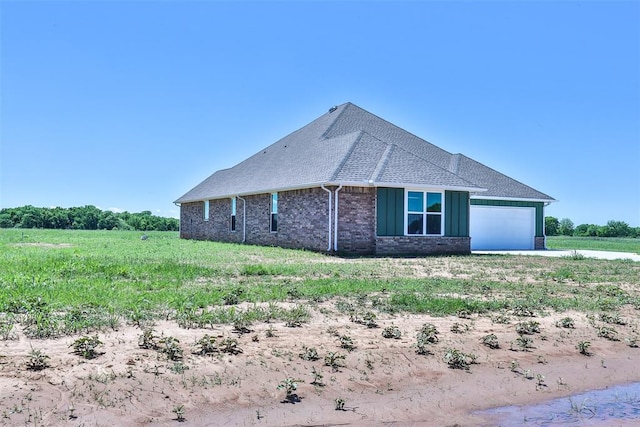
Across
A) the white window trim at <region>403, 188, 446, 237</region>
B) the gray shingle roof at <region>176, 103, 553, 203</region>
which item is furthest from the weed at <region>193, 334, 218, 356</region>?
the white window trim at <region>403, 188, 446, 237</region>

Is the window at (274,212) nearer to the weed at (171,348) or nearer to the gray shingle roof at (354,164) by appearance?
the gray shingle roof at (354,164)

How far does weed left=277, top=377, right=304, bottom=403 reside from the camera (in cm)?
490

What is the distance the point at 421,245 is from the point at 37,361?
16.2 metres

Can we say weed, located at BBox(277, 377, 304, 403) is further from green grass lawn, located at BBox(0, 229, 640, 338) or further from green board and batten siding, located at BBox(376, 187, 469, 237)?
green board and batten siding, located at BBox(376, 187, 469, 237)

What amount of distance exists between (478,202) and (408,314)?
19.1 m

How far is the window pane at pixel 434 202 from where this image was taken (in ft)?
66.7

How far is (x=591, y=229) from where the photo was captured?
55.7 meters

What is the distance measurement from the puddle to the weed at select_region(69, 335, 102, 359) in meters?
3.66

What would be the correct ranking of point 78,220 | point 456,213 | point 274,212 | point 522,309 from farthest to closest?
point 78,220 < point 274,212 < point 456,213 < point 522,309

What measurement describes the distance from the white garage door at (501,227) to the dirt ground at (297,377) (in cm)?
1916

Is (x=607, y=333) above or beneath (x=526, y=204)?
beneath

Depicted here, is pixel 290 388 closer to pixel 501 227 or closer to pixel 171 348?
pixel 171 348

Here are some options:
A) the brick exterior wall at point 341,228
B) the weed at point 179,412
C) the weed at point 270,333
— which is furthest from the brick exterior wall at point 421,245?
the weed at point 179,412

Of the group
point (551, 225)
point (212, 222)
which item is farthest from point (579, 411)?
point (551, 225)
